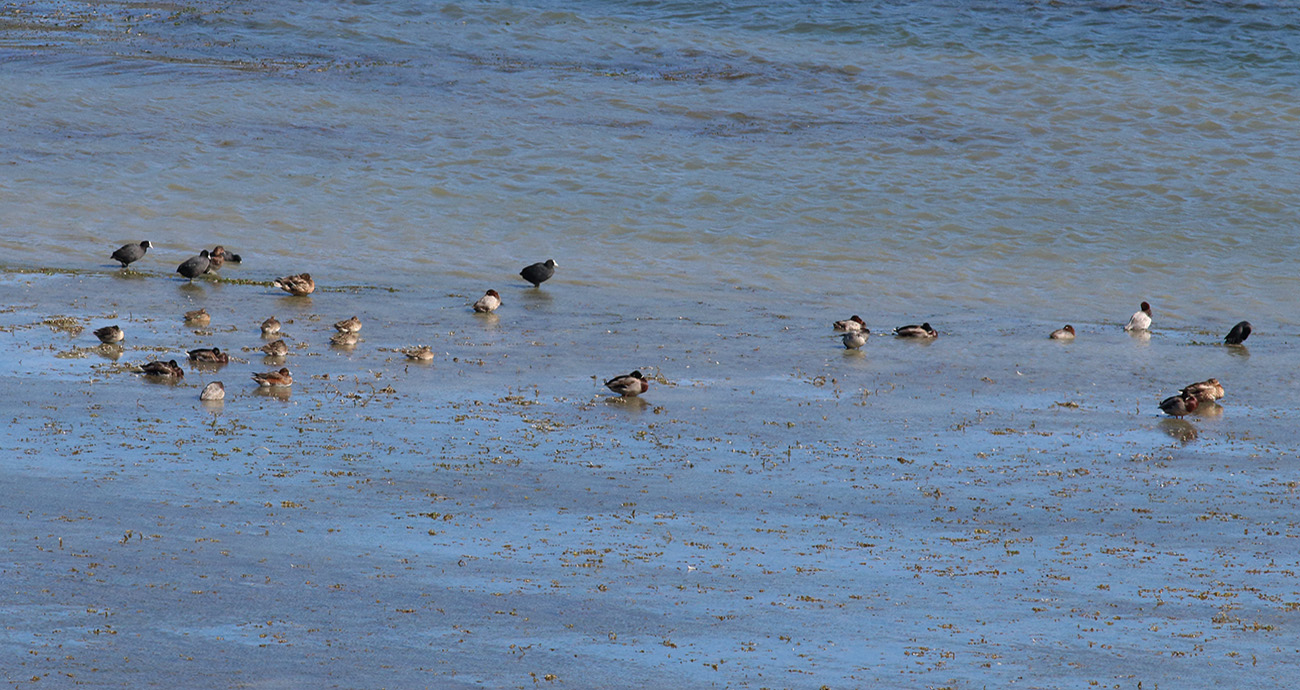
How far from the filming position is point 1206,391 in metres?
14.4

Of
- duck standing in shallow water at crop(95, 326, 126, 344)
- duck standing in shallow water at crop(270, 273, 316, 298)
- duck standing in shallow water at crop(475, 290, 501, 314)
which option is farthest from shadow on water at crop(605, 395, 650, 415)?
duck standing in shallow water at crop(270, 273, 316, 298)

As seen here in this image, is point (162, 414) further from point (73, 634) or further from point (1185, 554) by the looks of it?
point (1185, 554)

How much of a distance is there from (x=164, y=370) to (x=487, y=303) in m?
4.95

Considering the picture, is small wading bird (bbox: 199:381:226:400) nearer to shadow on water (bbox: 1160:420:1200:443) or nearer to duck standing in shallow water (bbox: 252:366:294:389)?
duck standing in shallow water (bbox: 252:366:294:389)

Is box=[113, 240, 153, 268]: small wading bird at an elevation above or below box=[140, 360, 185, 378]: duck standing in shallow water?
below

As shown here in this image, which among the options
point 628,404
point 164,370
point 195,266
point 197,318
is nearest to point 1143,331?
point 628,404

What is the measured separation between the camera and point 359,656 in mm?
7828

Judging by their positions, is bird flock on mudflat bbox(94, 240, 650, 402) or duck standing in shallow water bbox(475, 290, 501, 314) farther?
duck standing in shallow water bbox(475, 290, 501, 314)

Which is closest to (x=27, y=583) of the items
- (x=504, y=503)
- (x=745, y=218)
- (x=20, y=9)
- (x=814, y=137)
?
(x=504, y=503)

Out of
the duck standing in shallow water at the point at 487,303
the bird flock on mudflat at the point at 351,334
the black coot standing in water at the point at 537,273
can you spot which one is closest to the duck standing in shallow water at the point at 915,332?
the bird flock on mudflat at the point at 351,334

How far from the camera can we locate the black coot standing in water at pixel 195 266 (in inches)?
742

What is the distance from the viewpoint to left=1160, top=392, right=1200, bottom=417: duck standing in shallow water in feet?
45.5

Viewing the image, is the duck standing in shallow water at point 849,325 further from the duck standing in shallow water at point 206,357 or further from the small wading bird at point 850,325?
the duck standing in shallow water at point 206,357

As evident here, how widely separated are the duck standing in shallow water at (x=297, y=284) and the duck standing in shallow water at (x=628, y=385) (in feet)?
19.1
